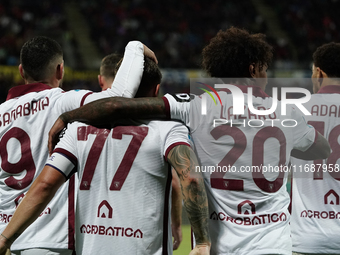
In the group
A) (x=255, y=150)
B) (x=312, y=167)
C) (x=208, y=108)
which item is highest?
(x=208, y=108)

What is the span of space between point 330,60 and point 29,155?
7.55 feet

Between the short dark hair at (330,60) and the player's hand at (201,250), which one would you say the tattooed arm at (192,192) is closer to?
the player's hand at (201,250)

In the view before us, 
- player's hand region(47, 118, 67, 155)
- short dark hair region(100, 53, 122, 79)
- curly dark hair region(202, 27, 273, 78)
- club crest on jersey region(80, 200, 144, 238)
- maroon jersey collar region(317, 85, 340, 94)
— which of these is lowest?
club crest on jersey region(80, 200, 144, 238)

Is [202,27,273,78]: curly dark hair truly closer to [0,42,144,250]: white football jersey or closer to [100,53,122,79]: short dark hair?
[0,42,144,250]: white football jersey

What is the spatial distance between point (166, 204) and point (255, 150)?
0.59m

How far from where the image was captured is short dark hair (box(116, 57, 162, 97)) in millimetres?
2605

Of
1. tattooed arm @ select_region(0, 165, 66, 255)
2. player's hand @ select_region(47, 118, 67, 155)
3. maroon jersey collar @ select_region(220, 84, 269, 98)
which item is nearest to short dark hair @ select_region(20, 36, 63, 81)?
player's hand @ select_region(47, 118, 67, 155)

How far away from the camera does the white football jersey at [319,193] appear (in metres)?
3.16

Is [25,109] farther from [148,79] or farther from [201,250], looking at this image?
[201,250]

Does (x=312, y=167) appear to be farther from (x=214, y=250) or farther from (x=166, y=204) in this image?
(x=166, y=204)

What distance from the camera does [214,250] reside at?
2555 millimetres

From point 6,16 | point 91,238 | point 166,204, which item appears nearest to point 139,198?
point 166,204

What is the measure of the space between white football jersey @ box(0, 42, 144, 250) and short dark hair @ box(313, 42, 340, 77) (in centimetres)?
180

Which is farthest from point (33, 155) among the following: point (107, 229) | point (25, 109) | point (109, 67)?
point (109, 67)
